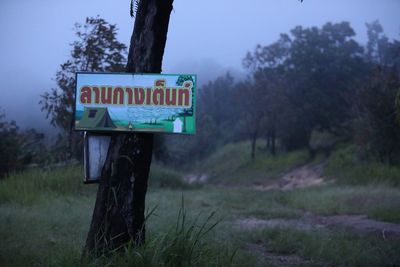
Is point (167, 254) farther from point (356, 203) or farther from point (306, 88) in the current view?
point (306, 88)

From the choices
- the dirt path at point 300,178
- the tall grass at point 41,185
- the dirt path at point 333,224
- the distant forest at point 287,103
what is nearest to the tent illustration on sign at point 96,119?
the dirt path at point 333,224

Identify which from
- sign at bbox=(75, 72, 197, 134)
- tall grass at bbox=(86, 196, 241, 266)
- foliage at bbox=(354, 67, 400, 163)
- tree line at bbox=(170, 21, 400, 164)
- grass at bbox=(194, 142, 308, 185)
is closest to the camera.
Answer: tall grass at bbox=(86, 196, 241, 266)

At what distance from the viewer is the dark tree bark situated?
5.35 m

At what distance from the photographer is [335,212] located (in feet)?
44.2

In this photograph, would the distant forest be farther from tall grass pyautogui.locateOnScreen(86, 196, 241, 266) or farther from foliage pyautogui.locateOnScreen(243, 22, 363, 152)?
tall grass pyautogui.locateOnScreen(86, 196, 241, 266)

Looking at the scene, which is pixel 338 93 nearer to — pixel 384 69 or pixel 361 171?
pixel 384 69

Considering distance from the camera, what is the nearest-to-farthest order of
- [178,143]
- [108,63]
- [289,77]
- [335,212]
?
[335,212] → [108,63] → [289,77] → [178,143]

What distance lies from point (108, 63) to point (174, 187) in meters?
6.73

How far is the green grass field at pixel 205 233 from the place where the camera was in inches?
206

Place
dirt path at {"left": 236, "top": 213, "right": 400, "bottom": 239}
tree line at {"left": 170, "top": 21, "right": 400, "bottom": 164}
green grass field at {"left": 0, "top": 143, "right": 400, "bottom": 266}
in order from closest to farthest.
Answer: green grass field at {"left": 0, "top": 143, "right": 400, "bottom": 266}, dirt path at {"left": 236, "top": 213, "right": 400, "bottom": 239}, tree line at {"left": 170, "top": 21, "right": 400, "bottom": 164}

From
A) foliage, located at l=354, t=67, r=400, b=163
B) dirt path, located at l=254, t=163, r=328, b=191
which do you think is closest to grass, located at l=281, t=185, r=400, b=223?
foliage, located at l=354, t=67, r=400, b=163

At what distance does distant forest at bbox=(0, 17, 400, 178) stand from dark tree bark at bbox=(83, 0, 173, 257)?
12.4 meters

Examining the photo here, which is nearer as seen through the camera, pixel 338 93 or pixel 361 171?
pixel 361 171

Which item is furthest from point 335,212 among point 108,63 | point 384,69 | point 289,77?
point 289,77
